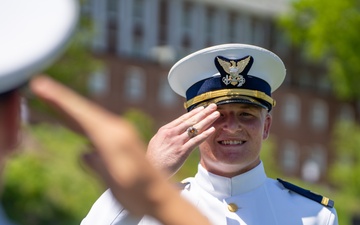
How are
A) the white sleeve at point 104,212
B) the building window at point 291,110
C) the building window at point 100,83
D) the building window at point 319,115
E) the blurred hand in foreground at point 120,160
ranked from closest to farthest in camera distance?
the blurred hand in foreground at point 120,160 → the white sleeve at point 104,212 → the building window at point 100,83 → the building window at point 291,110 → the building window at point 319,115

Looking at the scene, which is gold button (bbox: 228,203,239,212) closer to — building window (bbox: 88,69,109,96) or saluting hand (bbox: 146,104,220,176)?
saluting hand (bbox: 146,104,220,176)

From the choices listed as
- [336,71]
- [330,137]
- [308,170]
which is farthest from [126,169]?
[330,137]

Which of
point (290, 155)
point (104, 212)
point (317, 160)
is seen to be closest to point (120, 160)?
point (104, 212)

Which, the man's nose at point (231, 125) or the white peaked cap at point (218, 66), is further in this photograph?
the white peaked cap at point (218, 66)

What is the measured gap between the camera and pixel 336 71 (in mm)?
43344

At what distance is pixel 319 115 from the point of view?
58.9 metres

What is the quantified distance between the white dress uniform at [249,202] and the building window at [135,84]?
153 ft

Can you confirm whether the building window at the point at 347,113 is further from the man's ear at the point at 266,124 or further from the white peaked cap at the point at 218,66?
the man's ear at the point at 266,124

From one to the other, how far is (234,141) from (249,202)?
0.88 ft

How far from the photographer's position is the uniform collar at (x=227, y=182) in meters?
4.00

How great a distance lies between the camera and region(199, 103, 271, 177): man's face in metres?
Result: 3.87

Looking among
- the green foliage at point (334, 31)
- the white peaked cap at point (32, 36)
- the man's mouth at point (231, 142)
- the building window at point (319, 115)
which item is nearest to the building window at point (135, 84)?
the green foliage at point (334, 31)

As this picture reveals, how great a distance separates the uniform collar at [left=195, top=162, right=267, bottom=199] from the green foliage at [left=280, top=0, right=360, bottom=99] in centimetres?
3780

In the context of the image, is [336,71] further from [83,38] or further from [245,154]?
[245,154]
